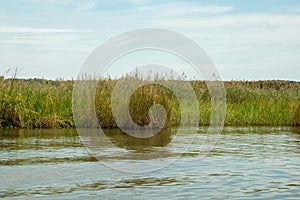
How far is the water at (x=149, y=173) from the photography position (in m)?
5.54

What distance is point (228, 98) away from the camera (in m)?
21.9

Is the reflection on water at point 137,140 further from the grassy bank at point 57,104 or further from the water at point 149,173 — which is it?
the grassy bank at point 57,104

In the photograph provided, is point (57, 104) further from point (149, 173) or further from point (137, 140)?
point (149, 173)

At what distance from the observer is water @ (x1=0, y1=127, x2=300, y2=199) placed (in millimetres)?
5543

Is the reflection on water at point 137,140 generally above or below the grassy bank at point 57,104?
below

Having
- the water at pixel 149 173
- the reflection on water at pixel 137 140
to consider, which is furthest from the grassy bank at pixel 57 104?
the water at pixel 149 173

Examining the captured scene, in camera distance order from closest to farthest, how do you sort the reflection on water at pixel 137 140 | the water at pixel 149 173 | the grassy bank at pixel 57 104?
the water at pixel 149 173 → the reflection on water at pixel 137 140 → the grassy bank at pixel 57 104

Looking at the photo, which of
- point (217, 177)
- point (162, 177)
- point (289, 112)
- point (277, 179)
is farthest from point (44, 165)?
point (289, 112)

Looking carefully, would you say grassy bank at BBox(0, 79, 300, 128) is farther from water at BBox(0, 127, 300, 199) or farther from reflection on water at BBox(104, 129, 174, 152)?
water at BBox(0, 127, 300, 199)

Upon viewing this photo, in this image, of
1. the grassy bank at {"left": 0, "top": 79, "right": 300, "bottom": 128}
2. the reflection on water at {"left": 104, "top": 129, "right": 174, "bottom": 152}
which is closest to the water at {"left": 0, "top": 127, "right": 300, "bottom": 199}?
the reflection on water at {"left": 104, "top": 129, "right": 174, "bottom": 152}

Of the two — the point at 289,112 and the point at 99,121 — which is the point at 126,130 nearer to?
the point at 99,121

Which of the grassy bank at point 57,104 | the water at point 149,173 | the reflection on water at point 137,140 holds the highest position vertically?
the grassy bank at point 57,104

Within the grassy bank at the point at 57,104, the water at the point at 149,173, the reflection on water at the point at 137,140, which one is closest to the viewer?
the water at the point at 149,173

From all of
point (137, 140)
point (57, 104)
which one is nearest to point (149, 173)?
point (137, 140)
